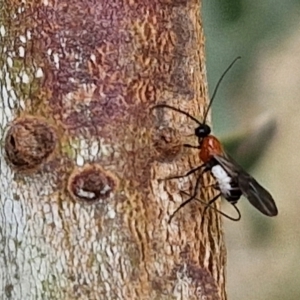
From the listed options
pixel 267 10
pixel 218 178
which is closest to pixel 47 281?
pixel 218 178

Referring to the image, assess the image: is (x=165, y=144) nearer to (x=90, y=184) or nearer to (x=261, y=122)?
(x=90, y=184)

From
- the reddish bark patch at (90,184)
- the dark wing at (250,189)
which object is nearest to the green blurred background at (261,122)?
the dark wing at (250,189)

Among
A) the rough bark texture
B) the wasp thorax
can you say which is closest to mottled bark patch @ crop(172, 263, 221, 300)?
the rough bark texture

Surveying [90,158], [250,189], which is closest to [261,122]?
[250,189]

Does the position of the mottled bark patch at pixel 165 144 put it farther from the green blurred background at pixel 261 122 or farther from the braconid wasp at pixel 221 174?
the green blurred background at pixel 261 122

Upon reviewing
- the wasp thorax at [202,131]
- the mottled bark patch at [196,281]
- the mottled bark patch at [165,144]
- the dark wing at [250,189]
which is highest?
the wasp thorax at [202,131]
